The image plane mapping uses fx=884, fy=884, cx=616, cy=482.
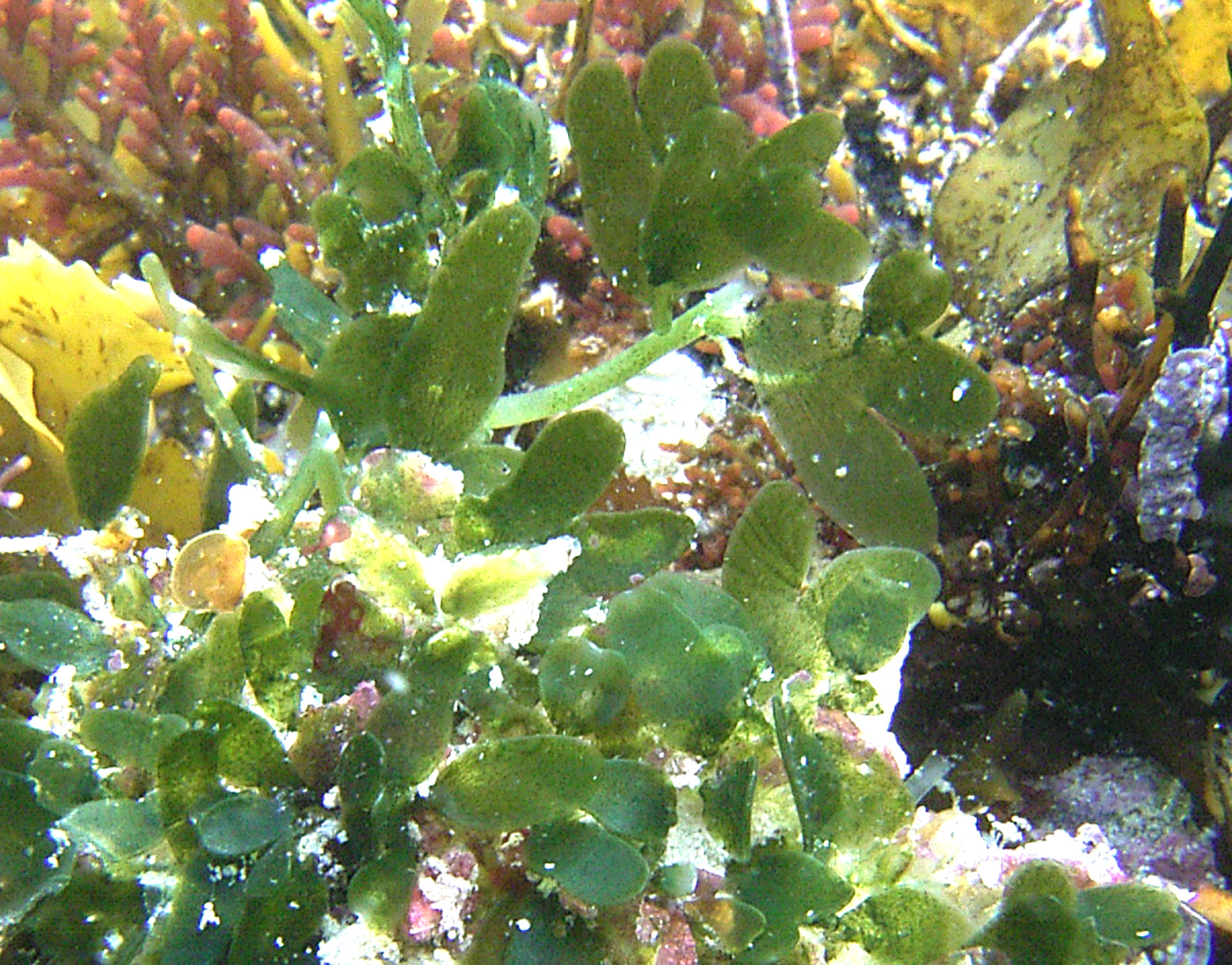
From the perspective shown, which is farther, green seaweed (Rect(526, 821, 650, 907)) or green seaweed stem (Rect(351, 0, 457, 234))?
green seaweed stem (Rect(351, 0, 457, 234))

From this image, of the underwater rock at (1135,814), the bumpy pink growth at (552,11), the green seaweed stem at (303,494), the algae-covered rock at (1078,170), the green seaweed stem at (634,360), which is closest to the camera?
the green seaweed stem at (303,494)

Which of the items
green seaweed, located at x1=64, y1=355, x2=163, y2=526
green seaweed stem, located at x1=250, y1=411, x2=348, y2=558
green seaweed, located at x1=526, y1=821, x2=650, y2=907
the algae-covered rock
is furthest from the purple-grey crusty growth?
green seaweed, located at x1=64, y1=355, x2=163, y2=526

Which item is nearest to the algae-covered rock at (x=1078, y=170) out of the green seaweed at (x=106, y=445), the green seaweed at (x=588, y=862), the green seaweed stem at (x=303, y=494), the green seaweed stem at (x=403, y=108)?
the green seaweed stem at (x=403, y=108)

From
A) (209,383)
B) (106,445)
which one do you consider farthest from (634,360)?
(106,445)

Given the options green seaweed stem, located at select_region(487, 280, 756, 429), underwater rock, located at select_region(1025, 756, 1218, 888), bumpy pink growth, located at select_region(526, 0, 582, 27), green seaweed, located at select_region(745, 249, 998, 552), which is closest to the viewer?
green seaweed, located at select_region(745, 249, 998, 552)

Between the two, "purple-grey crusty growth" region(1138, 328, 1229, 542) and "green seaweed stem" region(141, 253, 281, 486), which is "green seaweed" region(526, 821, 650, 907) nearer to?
"green seaweed stem" region(141, 253, 281, 486)

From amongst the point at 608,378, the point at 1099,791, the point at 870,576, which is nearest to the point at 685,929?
the point at 870,576

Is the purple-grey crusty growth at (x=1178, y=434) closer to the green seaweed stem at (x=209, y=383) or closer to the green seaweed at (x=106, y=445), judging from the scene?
the green seaweed stem at (x=209, y=383)
